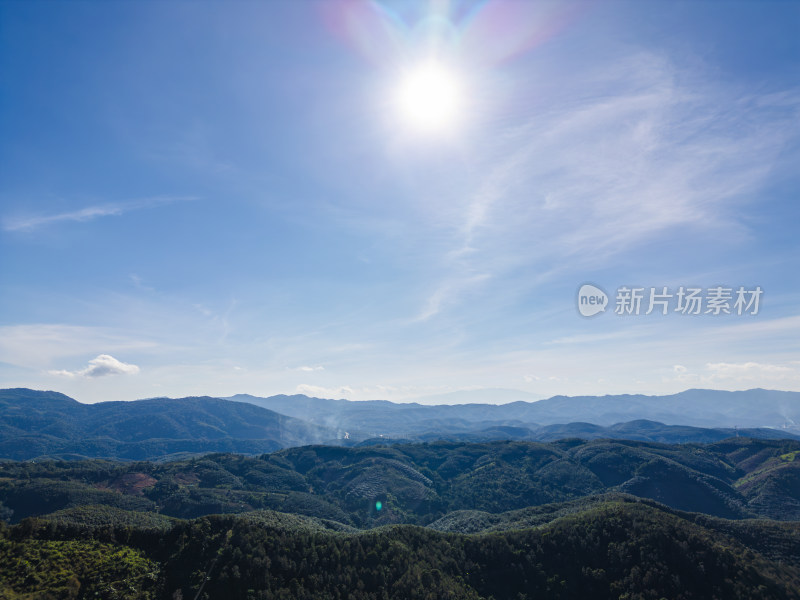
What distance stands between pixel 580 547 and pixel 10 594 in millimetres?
127903

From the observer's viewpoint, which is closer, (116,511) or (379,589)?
(379,589)

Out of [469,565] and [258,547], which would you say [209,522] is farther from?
[469,565]

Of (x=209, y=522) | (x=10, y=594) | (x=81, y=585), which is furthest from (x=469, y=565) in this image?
(x=10, y=594)

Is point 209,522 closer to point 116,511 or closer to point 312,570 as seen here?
point 312,570

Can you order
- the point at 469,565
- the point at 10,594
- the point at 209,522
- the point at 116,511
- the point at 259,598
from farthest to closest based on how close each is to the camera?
the point at 116,511
the point at 469,565
the point at 209,522
the point at 259,598
the point at 10,594

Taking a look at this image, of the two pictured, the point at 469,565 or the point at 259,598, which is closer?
the point at 259,598

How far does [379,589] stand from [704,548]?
84.5 metres

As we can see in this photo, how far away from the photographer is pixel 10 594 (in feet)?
211

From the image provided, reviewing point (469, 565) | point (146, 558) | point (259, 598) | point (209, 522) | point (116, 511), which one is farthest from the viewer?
point (116, 511)

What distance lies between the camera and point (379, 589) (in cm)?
9688

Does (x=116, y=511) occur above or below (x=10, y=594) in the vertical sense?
below

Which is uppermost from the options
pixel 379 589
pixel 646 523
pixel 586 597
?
pixel 646 523

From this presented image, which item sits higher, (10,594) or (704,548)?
(10,594)

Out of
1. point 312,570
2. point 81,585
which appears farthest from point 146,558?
point 312,570
